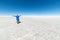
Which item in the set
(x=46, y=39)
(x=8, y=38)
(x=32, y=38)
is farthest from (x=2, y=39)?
(x=46, y=39)

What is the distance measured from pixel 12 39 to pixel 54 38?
5.19m

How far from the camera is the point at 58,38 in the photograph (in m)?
12.4

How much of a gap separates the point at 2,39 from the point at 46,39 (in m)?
5.32

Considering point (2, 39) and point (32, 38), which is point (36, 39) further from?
point (2, 39)

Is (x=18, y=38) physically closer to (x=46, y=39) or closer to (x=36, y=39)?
(x=36, y=39)

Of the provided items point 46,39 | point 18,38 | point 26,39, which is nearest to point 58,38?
point 46,39

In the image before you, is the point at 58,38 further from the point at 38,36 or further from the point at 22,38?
the point at 22,38

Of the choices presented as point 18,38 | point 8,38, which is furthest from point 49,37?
point 8,38

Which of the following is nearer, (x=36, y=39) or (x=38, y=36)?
(x=36, y=39)

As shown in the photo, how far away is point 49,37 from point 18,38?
155 inches

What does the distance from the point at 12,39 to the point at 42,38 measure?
3.69 metres

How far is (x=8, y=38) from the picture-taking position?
12.3 metres

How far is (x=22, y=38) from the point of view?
12.3m

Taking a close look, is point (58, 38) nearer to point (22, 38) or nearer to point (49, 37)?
point (49, 37)
